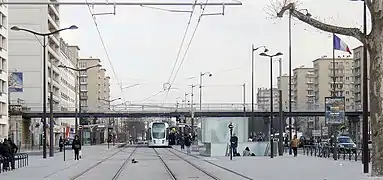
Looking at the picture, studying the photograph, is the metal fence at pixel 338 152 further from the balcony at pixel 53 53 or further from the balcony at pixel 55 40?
the balcony at pixel 55 40

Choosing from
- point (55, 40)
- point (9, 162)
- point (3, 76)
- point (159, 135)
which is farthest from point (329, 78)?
point (9, 162)

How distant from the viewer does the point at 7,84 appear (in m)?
83.9

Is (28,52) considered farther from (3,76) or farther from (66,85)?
(66,85)

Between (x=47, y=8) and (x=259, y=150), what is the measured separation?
65217 millimetres

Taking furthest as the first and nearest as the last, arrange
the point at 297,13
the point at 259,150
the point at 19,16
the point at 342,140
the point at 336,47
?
the point at 19,16 < the point at 342,140 < the point at 259,150 < the point at 336,47 < the point at 297,13

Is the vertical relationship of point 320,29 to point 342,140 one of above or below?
above

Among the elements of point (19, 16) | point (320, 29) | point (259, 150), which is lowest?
point (259, 150)

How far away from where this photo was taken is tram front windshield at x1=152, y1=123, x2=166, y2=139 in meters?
88.3

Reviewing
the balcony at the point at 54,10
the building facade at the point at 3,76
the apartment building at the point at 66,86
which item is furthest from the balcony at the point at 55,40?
the building facade at the point at 3,76

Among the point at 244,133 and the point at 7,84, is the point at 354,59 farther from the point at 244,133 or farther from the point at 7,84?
the point at 244,133

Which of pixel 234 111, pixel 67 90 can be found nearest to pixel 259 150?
pixel 234 111

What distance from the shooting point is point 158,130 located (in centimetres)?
8900

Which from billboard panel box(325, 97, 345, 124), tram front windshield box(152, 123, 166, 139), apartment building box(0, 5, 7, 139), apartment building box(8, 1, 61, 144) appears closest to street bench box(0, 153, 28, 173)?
billboard panel box(325, 97, 345, 124)

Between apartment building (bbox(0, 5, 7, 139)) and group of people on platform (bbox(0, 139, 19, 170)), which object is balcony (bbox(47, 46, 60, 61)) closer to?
apartment building (bbox(0, 5, 7, 139))
